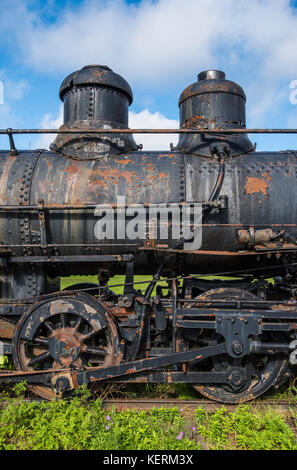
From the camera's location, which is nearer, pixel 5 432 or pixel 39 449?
pixel 39 449

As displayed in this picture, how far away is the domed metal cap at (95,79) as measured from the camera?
466 centimetres

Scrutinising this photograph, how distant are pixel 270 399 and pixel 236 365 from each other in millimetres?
661

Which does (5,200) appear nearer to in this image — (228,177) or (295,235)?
(228,177)

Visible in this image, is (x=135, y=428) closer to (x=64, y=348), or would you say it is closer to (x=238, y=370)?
(x=64, y=348)

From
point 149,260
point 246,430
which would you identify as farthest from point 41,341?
point 246,430

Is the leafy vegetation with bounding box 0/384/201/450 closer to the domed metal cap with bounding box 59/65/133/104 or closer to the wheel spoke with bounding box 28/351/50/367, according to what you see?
the wheel spoke with bounding box 28/351/50/367

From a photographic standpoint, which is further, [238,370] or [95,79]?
[95,79]

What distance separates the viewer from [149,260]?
4.26 metres

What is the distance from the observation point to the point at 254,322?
12.5 ft

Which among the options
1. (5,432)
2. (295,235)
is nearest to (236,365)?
(295,235)

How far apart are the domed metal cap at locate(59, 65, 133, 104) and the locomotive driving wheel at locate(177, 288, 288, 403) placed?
11.1ft

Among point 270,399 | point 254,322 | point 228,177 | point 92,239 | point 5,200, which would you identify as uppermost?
point 228,177

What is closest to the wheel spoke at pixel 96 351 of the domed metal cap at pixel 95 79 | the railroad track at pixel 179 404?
the railroad track at pixel 179 404

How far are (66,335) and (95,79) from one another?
3646 millimetres
